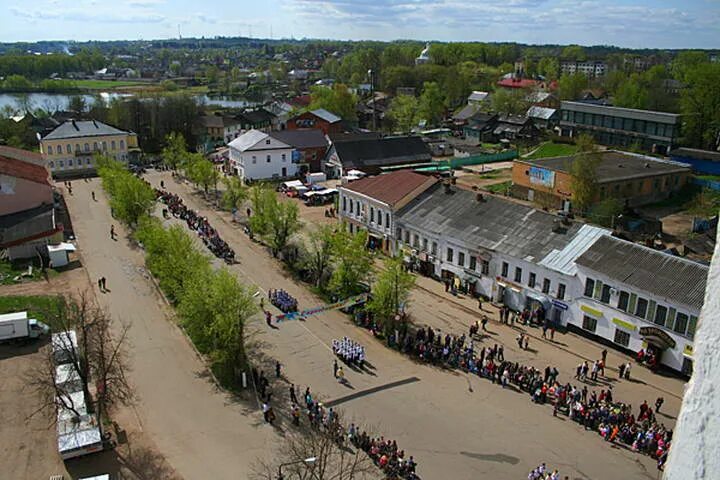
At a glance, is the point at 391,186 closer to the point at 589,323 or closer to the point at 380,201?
the point at 380,201

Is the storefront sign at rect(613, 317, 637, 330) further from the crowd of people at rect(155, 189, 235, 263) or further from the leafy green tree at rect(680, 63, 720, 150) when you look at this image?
the leafy green tree at rect(680, 63, 720, 150)

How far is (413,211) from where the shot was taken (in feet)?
118

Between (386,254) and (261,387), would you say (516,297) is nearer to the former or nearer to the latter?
(386,254)

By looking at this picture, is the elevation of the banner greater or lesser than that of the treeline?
lesser

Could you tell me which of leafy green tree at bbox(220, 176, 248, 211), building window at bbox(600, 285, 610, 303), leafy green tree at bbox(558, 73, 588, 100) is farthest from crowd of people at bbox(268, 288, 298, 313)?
leafy green tree at bbox(558, 73, 588, 100)

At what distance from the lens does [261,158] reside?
5744 cm

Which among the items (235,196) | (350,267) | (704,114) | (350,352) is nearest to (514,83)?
(704,114)

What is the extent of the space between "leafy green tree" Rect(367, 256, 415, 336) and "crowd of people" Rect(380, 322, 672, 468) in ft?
2.96

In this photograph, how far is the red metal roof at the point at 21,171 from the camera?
135ft

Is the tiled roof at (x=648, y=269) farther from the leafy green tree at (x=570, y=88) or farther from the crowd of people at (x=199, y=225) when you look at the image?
the leafy green tree at (x=570, y=88)

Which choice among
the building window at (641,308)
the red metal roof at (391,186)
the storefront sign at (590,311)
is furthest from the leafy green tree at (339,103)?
the building window at (641,308)

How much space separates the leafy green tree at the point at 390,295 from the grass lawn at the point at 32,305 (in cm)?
1553

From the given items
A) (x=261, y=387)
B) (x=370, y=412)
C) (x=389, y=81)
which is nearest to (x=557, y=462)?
(x=370, y=412)

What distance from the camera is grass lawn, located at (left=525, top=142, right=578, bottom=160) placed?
6617 centimetres
